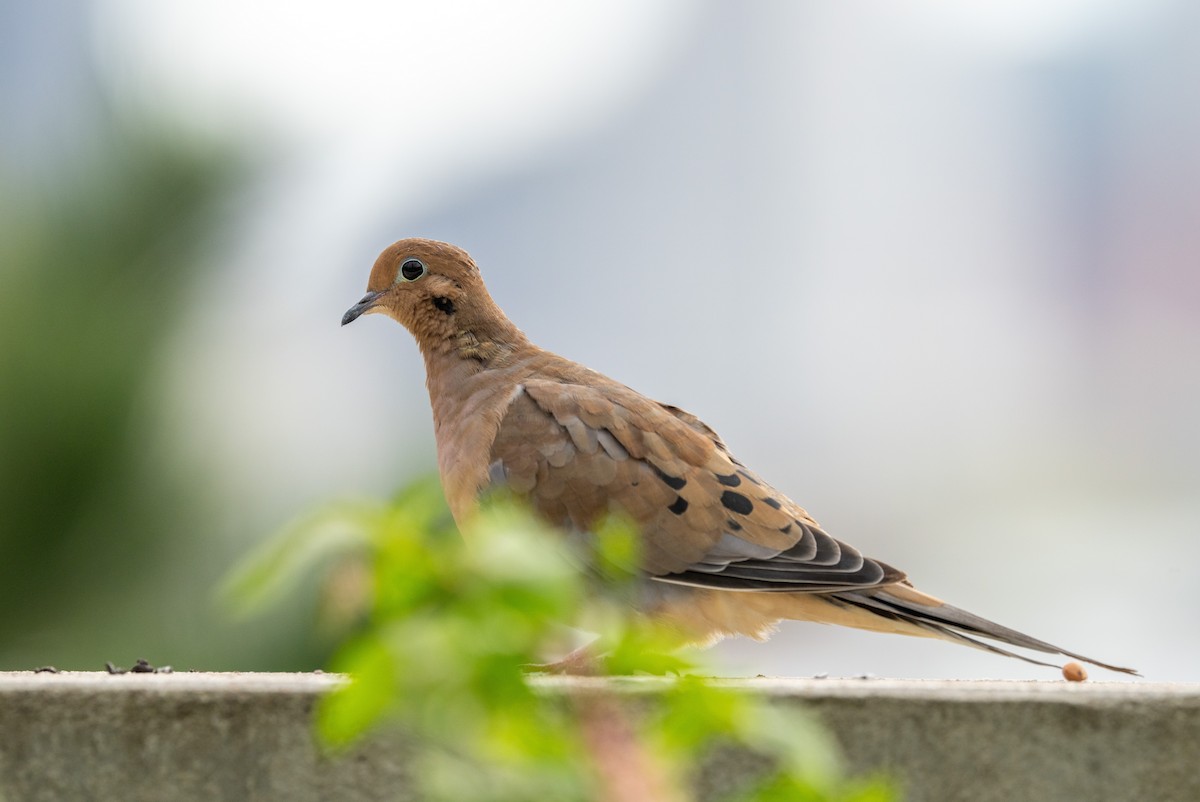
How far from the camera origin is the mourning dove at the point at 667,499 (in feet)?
8.36

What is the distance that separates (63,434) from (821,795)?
4754 millimetres

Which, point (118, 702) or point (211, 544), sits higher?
point (118, 702)

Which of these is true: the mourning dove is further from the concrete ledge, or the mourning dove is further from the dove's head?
the concrete ledge

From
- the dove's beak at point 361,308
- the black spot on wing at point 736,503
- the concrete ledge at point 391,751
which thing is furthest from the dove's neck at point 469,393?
the concrete ledge at point 391,751

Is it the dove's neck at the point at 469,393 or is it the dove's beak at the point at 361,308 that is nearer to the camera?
the dove's neck at the point at 469,393

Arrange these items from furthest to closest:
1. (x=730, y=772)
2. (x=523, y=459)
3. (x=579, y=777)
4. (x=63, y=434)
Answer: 1. (x=63, y=434)
2. (x=523, y=459)
3. (x=730, y=772)
4. (x=579, y=777)

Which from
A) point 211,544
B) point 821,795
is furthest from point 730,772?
point 211,544

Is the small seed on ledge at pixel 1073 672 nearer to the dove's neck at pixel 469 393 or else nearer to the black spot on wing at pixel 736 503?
the black spot on wing at pixel 736 503

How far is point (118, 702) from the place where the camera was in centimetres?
148

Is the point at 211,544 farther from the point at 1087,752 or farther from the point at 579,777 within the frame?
the point at 579,777

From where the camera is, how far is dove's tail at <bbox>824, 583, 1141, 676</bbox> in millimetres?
2236

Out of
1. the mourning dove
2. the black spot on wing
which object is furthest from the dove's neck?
the black spot on wing

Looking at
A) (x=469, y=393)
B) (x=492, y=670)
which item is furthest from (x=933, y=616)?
(x=492, y=670)

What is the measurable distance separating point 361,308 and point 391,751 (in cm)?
192
